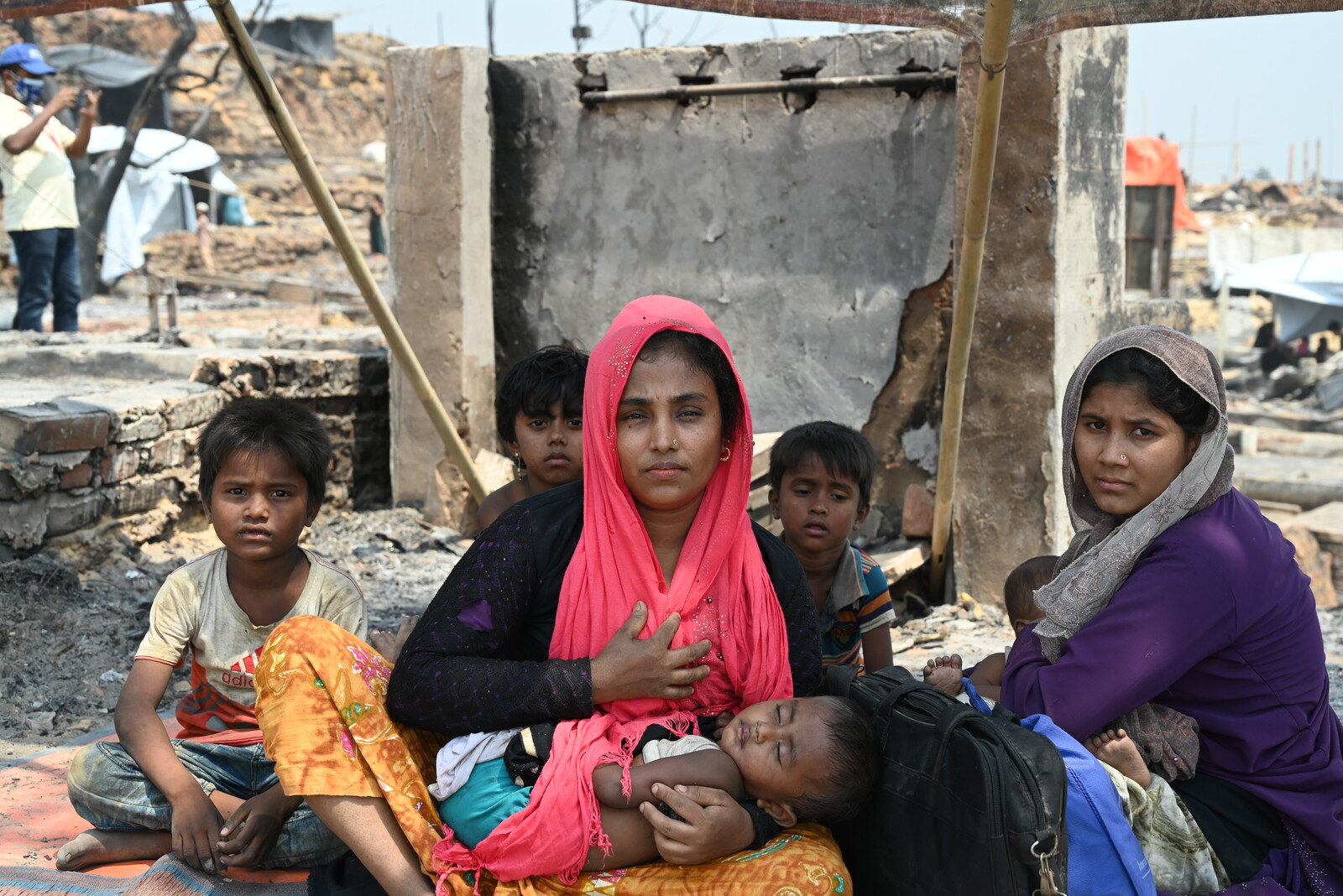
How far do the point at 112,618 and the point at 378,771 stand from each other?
2.79m

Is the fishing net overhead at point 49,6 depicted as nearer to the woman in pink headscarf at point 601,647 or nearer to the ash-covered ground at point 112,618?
the woman in pink headscarf at point 601,647

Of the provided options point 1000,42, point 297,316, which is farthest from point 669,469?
point 297,316

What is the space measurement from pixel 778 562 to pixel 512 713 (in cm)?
65

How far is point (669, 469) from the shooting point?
2.12 meters

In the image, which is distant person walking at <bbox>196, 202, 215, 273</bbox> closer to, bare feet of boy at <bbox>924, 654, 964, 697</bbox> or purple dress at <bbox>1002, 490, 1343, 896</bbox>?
bare feet of boy at <bbox>924, 654, 964, 697</bbox>

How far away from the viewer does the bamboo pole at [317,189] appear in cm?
311

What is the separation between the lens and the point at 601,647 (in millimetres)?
2121

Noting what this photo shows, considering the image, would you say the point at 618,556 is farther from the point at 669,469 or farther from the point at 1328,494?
the point at 1328,494

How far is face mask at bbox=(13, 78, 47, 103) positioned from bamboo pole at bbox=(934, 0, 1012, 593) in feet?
21.5

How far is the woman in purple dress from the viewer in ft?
6.41

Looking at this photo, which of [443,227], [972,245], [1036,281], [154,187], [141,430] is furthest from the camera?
[154,187]

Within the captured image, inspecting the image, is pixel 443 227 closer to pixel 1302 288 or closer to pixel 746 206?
pixel 746 206

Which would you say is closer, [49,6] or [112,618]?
[49,6]

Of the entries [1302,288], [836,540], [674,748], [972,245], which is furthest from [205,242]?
[1302,288]
